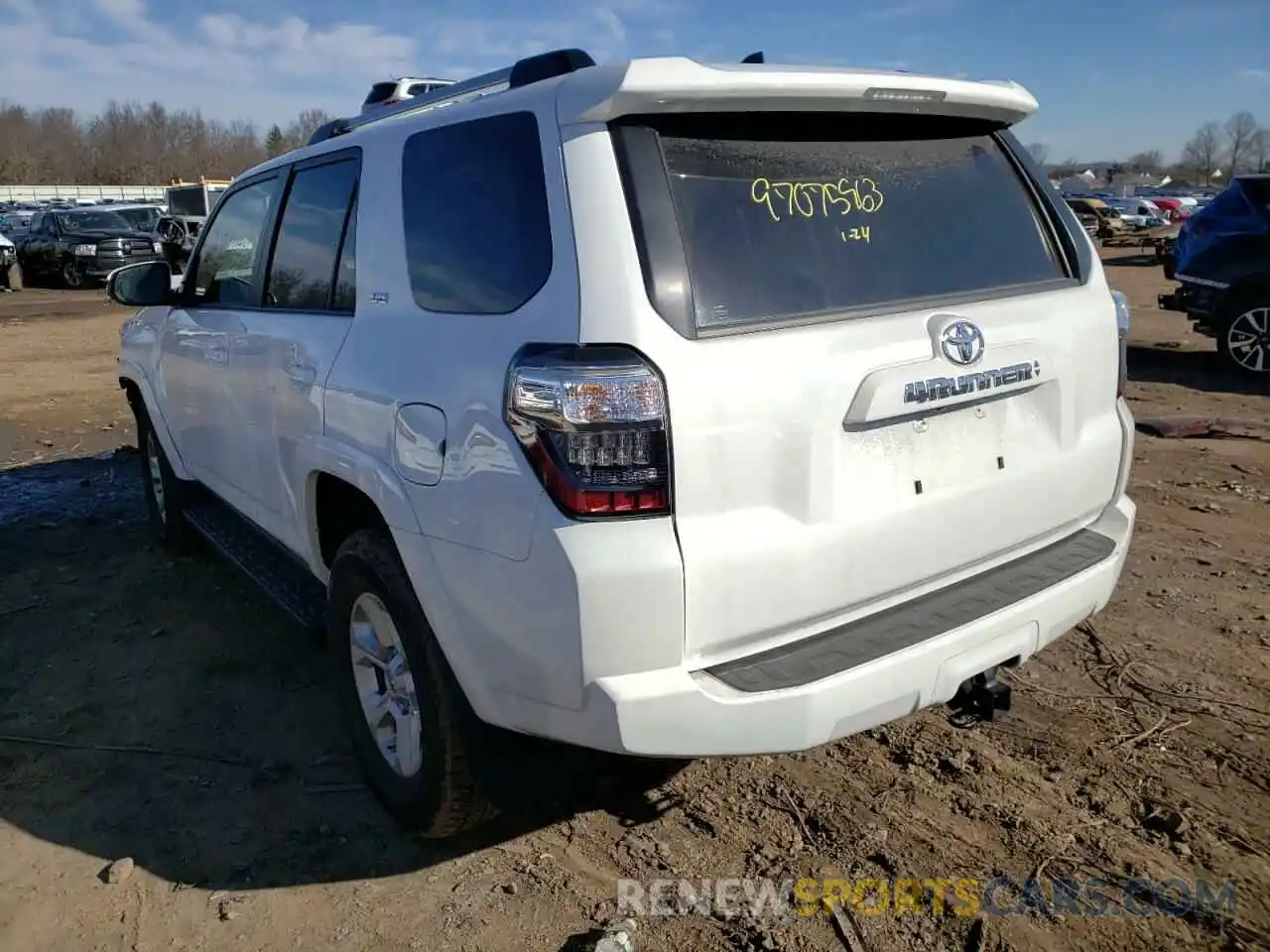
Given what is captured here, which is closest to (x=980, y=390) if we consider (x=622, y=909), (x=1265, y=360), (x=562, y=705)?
(x=562, y=705)

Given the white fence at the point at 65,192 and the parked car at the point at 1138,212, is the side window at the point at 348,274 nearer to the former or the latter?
the parked car at the point at 1138,212

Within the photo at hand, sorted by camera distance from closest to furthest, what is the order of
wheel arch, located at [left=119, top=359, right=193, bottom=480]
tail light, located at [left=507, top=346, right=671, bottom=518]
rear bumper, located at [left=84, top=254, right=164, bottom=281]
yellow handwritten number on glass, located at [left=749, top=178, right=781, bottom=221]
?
tail light, located at [left=507, top=346, right=671, bottom=518]
yellow handwritten number on glass, located at [left=749, top=178, right=781, bottom=221]
wheel arch, located at [left=119, top=359, right=193, bottom=480]
rear bumper, located at [left=84, top=254, right=164, bottom=281]

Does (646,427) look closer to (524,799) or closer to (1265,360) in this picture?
(524,799)

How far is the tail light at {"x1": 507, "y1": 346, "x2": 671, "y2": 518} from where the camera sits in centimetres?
219

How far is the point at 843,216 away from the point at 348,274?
4.86 ft

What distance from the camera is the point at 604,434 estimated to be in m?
2.20

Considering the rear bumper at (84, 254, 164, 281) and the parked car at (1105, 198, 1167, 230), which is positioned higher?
the parked car at (1105, 198, 1167, 230)

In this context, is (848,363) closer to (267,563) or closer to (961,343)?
(961,343)

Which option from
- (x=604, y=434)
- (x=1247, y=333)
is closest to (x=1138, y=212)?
(x=1247, y=333)

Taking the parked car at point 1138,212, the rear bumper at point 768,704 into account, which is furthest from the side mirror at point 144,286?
the parked car at point 1138,212

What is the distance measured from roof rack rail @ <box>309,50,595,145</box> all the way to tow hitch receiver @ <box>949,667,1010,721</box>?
1850 millimetres

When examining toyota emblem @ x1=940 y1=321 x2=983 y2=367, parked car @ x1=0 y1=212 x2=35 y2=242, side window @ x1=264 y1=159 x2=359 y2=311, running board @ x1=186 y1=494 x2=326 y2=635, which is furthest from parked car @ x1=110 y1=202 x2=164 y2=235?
toyota emblem @ x1=940 y1=321 x2=983 y2=367

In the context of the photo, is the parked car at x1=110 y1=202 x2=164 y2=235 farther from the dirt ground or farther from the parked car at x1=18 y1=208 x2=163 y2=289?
the dirt ground

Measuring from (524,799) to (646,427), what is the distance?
1352 millimetres
